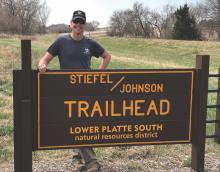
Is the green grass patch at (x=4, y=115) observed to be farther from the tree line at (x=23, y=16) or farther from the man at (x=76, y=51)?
the tree line at (x=23, y=16)

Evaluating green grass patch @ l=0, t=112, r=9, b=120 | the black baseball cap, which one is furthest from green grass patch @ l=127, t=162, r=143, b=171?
green grass patch @ l=0, t=112, r=9, b=120

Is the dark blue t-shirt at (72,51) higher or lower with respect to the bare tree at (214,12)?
lower

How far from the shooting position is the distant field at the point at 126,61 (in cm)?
725

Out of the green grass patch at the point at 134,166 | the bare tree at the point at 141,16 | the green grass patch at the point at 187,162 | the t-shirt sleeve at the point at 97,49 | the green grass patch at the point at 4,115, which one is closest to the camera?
the t-shirt sleeve at the point at 97,49

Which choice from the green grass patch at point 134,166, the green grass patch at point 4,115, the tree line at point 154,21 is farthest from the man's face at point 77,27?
the tree line at point 154,21

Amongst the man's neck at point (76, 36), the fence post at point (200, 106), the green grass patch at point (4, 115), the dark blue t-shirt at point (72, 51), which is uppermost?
the man's neck at point (76, 36)

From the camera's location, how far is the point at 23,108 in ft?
17.5

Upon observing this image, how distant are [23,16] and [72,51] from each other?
107 meters

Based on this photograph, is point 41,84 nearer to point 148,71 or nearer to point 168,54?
point 148,71

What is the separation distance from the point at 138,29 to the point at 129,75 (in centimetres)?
8299

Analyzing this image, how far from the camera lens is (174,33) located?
219 feet

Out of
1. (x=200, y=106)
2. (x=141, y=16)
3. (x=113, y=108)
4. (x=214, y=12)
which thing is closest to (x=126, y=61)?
(x=200, y=106)

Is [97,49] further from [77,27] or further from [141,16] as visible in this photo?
[141,16]

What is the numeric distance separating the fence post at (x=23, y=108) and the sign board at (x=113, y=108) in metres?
0.13
